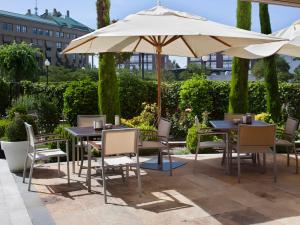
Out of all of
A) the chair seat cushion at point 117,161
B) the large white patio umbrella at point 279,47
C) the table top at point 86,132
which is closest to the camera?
the chair seat cushion at point 117,161

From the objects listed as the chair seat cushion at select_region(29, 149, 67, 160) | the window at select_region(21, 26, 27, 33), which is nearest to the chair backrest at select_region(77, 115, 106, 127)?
the chair seat cushion at select_region(29, 149, 67, 160)

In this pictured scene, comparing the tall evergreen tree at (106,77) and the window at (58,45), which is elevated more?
the window at (58,45)

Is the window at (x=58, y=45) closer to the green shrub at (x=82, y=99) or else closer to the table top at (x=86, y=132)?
the green shrub at (x=82, y=99)

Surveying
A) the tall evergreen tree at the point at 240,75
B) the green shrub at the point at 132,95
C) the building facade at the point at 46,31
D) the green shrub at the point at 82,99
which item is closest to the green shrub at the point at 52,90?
the green shrub at the point at 82,99

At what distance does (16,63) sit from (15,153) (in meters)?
22.0

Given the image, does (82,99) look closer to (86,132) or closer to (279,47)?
(86,132)

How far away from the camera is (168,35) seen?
4.90 metres

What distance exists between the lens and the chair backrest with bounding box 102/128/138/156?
14.9 ft

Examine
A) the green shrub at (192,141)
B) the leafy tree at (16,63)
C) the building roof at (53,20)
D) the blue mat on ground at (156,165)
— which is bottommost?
the blue mat on ground at (156,165)

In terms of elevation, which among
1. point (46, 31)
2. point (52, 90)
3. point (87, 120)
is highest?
point (46, 31)

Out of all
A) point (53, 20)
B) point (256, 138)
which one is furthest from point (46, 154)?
point (53, 20)

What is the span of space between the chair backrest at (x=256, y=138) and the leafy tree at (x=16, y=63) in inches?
900

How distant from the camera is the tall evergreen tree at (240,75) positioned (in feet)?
31.0

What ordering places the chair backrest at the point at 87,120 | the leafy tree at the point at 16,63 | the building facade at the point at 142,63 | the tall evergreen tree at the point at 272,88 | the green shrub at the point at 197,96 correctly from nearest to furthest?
the chair backrest at the point at 87,120
the tall evergreen tree at the point at 272,88
the green shrub at the point at 197,96
the leafy tree at the point at 16,63
the building facade at the point at 142,63
